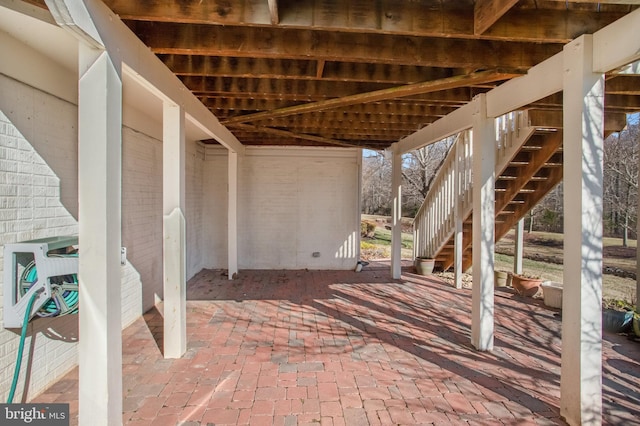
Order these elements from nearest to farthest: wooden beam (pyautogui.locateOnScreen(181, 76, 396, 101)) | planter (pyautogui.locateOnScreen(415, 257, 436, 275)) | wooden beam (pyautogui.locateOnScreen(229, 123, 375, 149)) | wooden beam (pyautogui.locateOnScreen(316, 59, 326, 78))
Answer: wooden beam (pyautogui.locateOnScreen(316, 59, 326, 78))
wooden beam (pyautogui.locateOnScreen(181, 76, 396, 101))
wooden beam (pyautogui.locateOnScreen(229, 123, 375, 149))
planter (pyautogui.locateOnScreen(415, 257, 436, 275))

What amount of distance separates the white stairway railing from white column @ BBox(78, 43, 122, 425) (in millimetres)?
4546

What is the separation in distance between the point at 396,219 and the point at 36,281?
5.91 metres

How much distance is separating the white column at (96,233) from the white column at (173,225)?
1252 mm

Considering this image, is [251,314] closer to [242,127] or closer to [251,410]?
[251,410]

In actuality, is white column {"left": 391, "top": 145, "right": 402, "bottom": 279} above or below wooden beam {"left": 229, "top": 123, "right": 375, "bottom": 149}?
below

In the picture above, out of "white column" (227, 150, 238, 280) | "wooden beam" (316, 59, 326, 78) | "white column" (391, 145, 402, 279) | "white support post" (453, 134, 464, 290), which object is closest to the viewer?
"wooden beam" (316, 59, 326, 78)

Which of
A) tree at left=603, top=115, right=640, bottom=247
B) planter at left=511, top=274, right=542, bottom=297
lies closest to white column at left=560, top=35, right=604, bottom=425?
planter at left=511, top=274, right=542, bottom=297

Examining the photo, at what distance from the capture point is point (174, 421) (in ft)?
7.80

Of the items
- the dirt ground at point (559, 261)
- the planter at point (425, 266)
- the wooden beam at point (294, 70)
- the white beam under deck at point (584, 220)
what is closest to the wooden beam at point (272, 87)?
the wooden beam at point (294, 70)

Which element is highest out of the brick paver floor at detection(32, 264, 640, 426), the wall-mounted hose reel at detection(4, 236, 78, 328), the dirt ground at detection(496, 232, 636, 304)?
the wall-mounted hose reel at detection(4, 236, 78, 328)

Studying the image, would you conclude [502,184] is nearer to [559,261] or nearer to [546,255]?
[559,261]

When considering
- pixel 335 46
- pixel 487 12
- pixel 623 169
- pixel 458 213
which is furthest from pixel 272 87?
pixel 623 169

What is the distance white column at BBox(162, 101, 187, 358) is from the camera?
10.8ft

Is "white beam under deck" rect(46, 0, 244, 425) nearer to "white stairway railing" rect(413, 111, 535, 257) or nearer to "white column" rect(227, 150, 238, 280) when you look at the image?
"white column" rect(227, 150, 238, 280)
